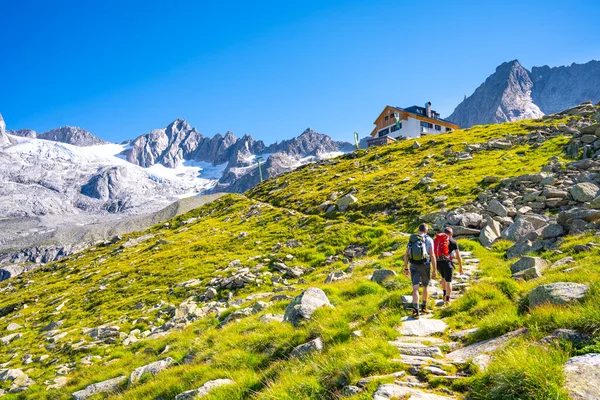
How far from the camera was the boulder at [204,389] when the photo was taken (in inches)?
319

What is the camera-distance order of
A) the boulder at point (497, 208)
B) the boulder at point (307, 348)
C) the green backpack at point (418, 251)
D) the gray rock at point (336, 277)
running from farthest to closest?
the boulder at point (497, 208), the gray rock at point (336, 277), the green backpack at point (418, 251), the boulder at point (307, 348)

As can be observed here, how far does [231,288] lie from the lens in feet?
73.8

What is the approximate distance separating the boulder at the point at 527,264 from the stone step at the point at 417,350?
22.9ft

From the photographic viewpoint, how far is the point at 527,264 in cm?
1242

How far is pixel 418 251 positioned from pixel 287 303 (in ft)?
22.1

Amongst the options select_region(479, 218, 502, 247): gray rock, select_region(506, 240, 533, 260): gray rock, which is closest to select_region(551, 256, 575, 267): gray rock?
select_region(506, 240, 533, 260): gray rock

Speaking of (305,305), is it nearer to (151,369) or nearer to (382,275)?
(382,275)

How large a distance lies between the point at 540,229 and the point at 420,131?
84.7 m

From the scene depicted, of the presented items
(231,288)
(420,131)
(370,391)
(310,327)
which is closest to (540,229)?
(310,327)

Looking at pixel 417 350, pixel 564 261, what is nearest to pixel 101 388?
pixel 417 350

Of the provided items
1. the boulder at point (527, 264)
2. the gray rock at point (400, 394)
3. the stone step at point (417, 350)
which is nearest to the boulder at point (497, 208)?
the boulder at point (527, 264)

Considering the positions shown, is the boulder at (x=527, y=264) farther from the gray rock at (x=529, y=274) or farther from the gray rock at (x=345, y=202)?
the gray rock at (x=345, y=202)

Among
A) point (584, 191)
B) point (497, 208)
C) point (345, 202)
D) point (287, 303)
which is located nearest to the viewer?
point (287, 303)

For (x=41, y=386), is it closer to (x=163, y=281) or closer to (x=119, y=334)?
(x=119, y=334)
